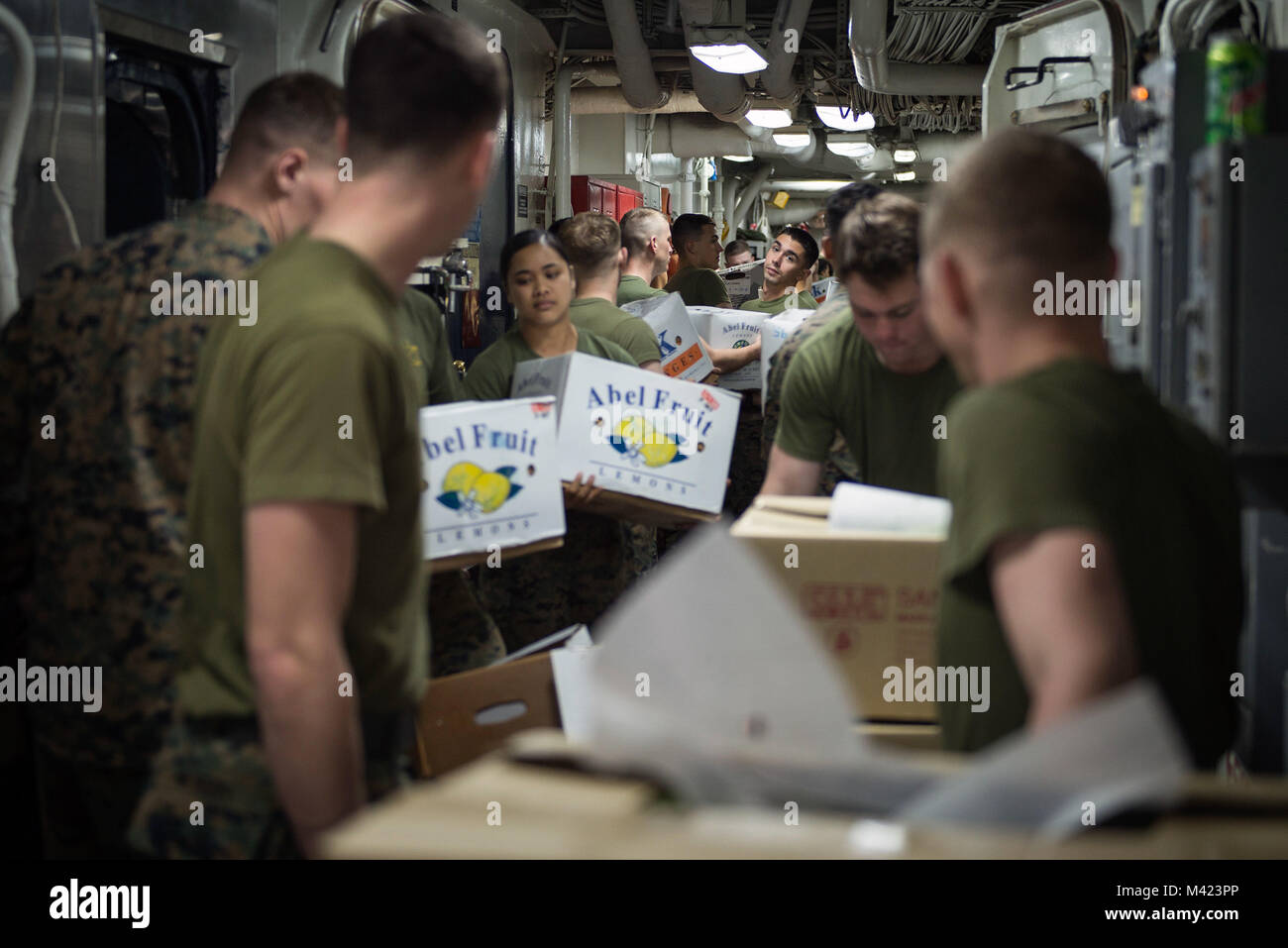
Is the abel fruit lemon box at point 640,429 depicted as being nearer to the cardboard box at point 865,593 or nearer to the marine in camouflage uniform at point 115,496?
the cardboard box at point 865,593

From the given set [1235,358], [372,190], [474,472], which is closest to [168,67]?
[474,472]

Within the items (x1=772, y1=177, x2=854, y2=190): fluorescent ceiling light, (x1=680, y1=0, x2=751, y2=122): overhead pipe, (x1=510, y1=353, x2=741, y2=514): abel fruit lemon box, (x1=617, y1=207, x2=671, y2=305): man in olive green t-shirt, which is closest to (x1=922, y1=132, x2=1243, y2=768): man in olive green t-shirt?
(x1=510, y1=353, x2=741, y2=514): abel fruit lemon box

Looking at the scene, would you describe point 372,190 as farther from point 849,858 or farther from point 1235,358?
point 1235,358

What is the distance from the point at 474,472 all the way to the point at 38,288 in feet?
3.92

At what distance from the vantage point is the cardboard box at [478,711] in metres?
2.63

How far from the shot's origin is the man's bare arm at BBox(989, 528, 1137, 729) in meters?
1.05

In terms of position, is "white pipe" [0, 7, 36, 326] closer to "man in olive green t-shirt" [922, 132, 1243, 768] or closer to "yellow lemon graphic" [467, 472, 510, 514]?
"yellow lemon graphic" [467, 472, 510, 514]

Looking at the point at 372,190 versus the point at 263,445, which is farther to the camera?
the point at 372,190

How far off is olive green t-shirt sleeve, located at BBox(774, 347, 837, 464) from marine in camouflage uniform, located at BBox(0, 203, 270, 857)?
1357mm

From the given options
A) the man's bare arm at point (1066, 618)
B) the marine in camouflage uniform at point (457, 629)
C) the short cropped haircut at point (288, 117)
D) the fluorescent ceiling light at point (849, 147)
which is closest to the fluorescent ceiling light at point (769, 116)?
the fluorescent ceiling light at point (849, 147)

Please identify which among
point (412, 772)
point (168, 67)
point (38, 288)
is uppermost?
point (168, 67)

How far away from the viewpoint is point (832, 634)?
2.20 metres

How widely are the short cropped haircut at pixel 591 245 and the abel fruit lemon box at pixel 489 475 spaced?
1769 millimetres

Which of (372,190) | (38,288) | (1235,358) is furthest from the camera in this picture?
(38,288)
